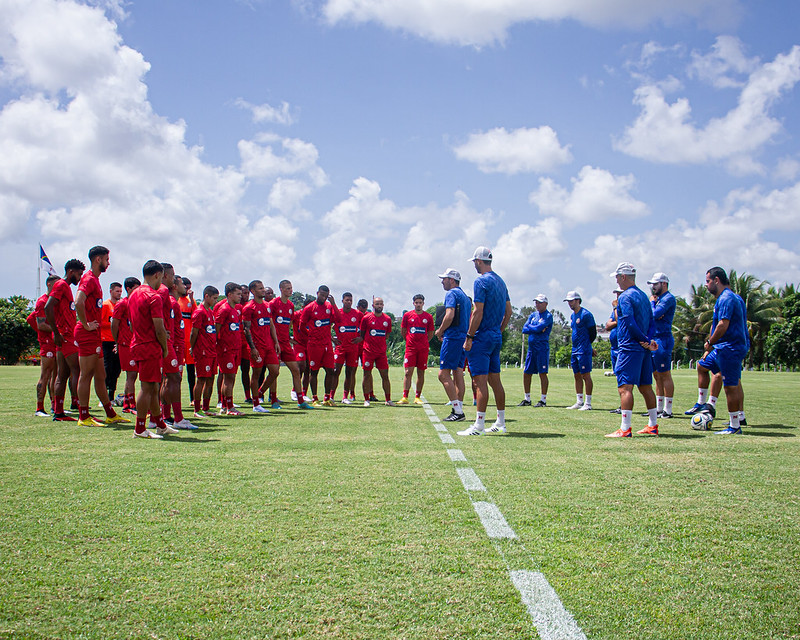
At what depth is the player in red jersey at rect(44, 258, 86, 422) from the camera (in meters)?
8.99

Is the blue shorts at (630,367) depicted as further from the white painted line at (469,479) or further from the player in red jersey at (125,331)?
the player in red jersey at (125,331)

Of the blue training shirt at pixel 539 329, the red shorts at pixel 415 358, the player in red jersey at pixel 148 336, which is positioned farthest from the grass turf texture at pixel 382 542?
the blue training shirt at pixel 539 329

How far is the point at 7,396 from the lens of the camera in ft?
46.0

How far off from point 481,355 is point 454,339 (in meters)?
1.86

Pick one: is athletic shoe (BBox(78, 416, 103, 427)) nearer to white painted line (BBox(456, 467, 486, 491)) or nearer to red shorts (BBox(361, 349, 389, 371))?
white painted line (BBox(456, 467, 486, 491))

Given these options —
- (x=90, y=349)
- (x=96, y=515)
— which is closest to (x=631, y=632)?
(x=96, y=515)

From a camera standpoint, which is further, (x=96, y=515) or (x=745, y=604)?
(x=96, y=515)

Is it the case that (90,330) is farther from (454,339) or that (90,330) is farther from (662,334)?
(662,334)

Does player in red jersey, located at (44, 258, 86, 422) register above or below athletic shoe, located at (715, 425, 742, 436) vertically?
above

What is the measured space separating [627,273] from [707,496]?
461 cm

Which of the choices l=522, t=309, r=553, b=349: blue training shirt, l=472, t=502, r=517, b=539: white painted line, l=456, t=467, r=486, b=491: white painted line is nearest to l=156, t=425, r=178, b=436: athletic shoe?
l=456, t=467, r=486, b=491: white painted line

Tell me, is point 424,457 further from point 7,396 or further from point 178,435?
point 7,396

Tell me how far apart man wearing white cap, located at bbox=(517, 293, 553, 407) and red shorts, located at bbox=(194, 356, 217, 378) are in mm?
6677

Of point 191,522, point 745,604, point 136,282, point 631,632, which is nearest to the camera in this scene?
point 631,632
